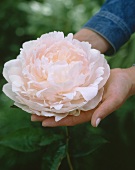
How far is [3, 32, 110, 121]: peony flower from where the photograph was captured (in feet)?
3.06

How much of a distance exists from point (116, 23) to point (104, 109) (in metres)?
0.46

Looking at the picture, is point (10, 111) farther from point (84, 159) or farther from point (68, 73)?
point (68, 73)

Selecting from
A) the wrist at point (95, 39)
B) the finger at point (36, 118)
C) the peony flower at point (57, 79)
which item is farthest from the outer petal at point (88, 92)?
the wrist at point (95, 39)

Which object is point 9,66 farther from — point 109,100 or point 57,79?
point 109,100

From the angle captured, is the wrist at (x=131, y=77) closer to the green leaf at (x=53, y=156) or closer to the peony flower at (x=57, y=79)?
the peony flower at (x=57, y=79)

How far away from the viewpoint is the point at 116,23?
130 centimetres

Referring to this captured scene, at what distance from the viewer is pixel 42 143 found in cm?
106

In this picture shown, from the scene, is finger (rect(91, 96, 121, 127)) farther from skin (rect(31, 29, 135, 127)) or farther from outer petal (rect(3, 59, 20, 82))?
outer petal (rect(3, 59, 20, 82))

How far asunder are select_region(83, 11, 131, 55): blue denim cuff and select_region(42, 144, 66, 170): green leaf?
1.38 ft

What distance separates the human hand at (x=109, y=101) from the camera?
0.94 m

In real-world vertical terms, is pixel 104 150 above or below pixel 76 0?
below

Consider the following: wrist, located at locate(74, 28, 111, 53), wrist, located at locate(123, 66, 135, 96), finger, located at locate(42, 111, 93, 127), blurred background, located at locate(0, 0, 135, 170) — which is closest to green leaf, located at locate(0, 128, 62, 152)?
blurred background, located at locate(0, 0, 135, 170)

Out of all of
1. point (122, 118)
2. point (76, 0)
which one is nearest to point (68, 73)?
point (122, 118)

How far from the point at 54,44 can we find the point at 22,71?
12cm
